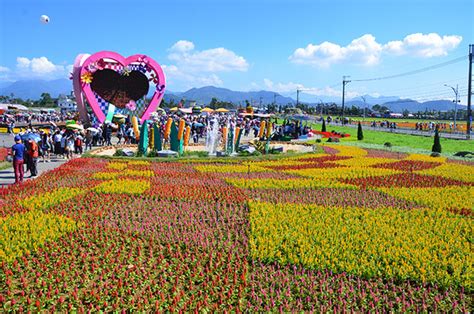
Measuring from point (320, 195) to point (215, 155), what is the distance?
934 cm

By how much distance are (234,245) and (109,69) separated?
96.6 ft

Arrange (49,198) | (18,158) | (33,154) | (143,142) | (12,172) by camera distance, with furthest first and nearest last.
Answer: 1. (143,142)
2. (12,172)
3. (33,154)
4. (18,158)
5. (49,198)

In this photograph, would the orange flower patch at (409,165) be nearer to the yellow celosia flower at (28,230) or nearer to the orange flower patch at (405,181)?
the orange flower patch at (405,181)

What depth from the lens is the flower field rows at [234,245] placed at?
5566 millimetres

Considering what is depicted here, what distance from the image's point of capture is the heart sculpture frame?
108ft

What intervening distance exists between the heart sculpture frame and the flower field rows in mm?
21891

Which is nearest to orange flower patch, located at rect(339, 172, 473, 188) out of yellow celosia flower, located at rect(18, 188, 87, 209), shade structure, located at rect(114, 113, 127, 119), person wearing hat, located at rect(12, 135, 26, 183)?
yellow celosia flower, located at rect(18, 188, 87, 209)

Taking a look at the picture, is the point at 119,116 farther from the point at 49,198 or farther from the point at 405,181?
the point at 405,181

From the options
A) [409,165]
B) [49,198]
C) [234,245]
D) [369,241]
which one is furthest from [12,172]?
[409,165]

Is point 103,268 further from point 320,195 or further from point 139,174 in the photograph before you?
point 139,174

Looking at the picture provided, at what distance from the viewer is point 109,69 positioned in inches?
1337

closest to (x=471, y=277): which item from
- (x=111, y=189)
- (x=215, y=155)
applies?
(x=111, y=189)

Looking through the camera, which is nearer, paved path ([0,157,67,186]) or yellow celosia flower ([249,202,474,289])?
yellow celosia flower ([249,202,474,289])

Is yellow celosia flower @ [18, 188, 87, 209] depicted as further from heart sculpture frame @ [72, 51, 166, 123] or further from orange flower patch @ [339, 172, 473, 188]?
heart sculpture frame @ [72, 51, 166, 123]
